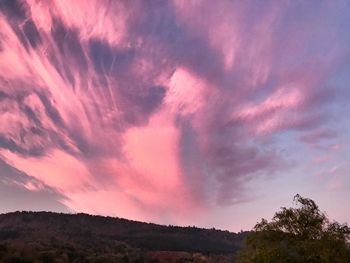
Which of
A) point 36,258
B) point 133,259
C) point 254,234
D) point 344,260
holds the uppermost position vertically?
point 133,259

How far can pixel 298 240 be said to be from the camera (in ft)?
130

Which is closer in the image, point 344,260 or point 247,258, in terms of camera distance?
point 344,260

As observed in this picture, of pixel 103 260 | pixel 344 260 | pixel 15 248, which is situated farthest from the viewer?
pixel 103 260

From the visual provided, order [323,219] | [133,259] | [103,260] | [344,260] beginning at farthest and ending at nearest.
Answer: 1. [133,259]
2. [103,260]
3. [323,219]
4. [344,260]

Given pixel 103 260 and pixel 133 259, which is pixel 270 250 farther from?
pixel 133 259

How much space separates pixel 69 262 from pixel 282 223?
396 feet

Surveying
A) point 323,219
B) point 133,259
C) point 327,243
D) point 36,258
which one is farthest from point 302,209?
point 133,259

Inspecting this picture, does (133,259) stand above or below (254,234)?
above

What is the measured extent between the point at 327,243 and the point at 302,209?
4.85 meters

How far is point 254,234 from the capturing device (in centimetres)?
4266

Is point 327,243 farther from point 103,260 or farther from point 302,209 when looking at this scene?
point 103,260

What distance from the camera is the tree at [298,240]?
37.3m

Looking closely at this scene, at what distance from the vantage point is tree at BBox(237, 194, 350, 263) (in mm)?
37344

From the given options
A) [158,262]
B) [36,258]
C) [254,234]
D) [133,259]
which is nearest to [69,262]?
[36,258]
